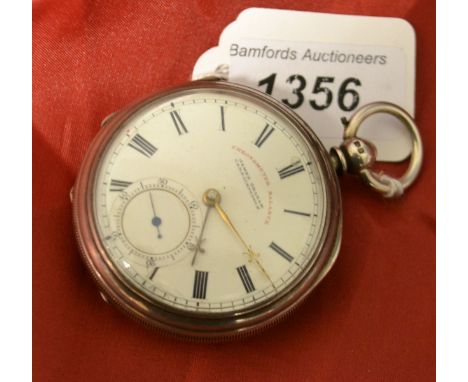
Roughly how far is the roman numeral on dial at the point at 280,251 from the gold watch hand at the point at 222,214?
31mm

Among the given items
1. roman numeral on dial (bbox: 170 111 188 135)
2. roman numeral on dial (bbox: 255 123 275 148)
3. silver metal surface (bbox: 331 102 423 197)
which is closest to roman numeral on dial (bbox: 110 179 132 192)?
roman numeral on dial (bbox: 170 111 188 135)

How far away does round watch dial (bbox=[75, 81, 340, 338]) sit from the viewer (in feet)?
3.02

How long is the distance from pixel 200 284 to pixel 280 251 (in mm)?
138

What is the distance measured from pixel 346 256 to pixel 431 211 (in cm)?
20

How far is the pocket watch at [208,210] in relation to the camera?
92cm

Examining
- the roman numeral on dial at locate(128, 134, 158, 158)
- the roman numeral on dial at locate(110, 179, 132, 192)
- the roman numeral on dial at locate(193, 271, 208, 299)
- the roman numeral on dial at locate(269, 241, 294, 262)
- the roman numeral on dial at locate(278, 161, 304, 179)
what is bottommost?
the roman numeral on dial at locate(193, 271, 208, 299)

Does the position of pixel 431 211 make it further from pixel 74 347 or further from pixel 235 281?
pixel 74 347

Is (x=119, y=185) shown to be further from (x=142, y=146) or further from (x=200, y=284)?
(x=200, y=284)

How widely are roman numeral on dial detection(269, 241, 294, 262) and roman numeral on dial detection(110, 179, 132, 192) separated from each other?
0.80 feet

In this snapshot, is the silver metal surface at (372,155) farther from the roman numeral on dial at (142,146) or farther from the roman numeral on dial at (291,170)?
the roman numeral on dial at (142,146)

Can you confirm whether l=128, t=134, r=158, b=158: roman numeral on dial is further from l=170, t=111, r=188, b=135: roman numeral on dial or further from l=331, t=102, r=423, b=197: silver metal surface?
l=331, t=102, r=423, b=197: silver metal surface

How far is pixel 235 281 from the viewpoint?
3.06ft

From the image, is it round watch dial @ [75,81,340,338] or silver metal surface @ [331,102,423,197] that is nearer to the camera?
round watch dial @ [75,81,340,338]

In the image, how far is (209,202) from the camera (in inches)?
37.6
